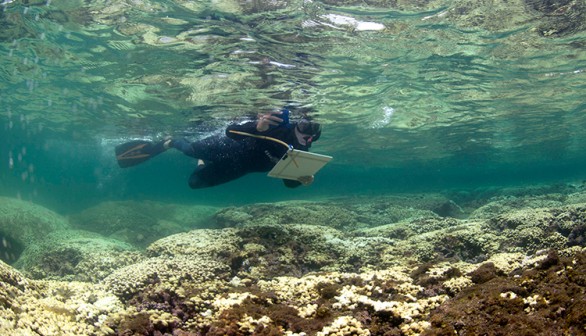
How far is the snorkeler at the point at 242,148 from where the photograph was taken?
949 centimetres

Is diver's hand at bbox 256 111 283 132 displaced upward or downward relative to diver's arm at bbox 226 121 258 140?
upward

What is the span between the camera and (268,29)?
456 inches

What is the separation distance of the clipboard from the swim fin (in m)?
7.59

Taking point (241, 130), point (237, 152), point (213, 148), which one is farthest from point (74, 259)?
point (241, 130)

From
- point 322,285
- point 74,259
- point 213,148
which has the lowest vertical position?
point 74,259

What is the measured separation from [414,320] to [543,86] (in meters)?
21.5

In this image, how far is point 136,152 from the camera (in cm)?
1306

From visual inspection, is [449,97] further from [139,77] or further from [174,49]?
[139,77]

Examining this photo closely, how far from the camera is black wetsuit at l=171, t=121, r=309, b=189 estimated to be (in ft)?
31.7

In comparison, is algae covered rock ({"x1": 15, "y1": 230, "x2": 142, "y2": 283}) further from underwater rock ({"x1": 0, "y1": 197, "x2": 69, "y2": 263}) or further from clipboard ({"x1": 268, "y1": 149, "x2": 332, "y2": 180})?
clipboard ({"x1": 268, "y1": 149, "x2": 332, "y2": 180})

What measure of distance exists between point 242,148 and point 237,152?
0.22m

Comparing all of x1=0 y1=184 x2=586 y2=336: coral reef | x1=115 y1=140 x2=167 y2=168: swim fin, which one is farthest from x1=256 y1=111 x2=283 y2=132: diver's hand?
x1=115 y1=140 x2=167 y2=168: swim fin

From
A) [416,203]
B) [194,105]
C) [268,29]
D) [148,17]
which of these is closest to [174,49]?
[148,17]

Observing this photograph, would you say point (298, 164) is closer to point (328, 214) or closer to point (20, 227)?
point (328, 214)
